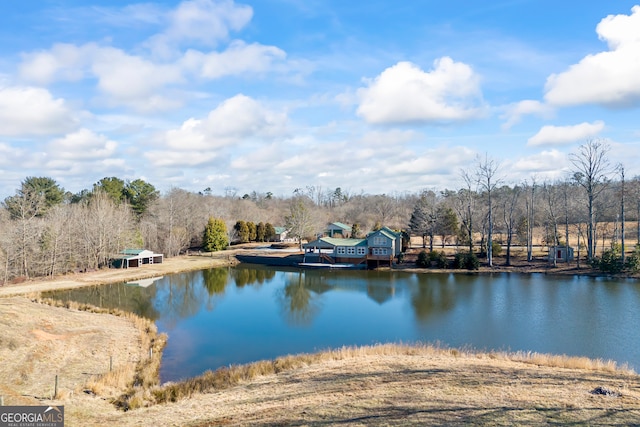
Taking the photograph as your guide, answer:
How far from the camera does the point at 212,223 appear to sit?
58.1m

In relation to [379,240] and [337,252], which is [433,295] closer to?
[379,240]

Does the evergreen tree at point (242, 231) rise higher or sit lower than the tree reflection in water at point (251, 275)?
higher

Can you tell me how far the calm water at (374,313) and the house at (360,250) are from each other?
15.4 ft

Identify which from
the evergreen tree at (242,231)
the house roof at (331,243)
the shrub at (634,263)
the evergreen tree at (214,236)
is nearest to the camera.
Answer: the shrub at (634,263)

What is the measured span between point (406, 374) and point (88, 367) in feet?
39.1

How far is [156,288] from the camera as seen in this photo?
118 ft

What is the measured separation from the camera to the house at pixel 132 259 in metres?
45.2

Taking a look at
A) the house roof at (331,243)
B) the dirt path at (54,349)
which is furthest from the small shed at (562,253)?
the dirt path at (54,349)

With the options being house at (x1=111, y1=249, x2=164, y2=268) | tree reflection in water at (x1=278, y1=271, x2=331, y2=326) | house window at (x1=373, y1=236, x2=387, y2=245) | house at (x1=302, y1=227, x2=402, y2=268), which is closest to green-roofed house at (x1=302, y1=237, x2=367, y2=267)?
house at (x1=302, y1=227, x2=402, y2=268)

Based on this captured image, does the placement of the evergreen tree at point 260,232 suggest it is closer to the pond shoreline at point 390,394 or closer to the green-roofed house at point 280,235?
the green-roofed house at point 280,235

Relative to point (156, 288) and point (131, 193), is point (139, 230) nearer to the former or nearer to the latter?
point (131, 193)

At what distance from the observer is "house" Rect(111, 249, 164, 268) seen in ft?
148

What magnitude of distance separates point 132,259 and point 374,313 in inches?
1227

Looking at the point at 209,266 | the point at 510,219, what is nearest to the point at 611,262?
the point at 510,219
